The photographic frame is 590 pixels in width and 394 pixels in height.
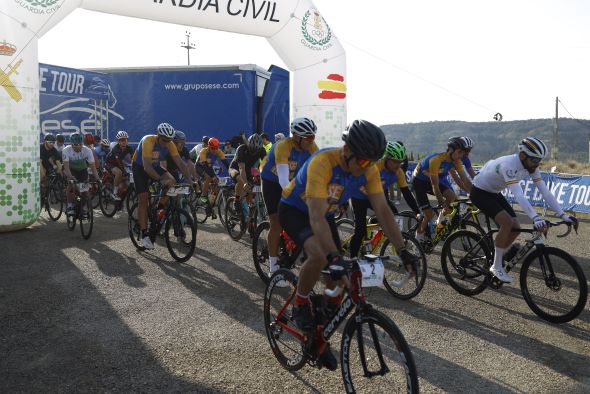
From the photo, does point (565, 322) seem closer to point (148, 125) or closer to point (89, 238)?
point (89, 238)

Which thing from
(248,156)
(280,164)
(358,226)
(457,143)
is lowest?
(358,226)

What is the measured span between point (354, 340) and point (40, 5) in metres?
9.44

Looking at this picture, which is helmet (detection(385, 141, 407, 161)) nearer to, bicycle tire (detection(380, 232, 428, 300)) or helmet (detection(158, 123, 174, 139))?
bicycle tire (detection(380, 232, 428, 300))

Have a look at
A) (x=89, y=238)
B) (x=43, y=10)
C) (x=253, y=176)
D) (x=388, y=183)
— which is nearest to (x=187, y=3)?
(x=43, y=10)

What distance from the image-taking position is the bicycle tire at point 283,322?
390cm

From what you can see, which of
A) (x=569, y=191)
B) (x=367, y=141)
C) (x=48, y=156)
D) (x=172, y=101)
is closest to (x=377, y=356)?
(x=367, y=141)

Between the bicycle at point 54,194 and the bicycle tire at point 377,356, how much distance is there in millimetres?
10114

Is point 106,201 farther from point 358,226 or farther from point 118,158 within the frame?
point 358,226

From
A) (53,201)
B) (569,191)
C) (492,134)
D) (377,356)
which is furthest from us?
(492,134)

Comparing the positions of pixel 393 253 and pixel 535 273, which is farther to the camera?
pixel 393 253

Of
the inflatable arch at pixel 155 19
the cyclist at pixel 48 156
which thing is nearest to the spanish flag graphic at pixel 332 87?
the inflatable arch at pixel 155 19

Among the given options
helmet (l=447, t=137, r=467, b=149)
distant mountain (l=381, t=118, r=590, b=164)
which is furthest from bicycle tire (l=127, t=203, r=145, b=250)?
distant mountain (l=381, t=118, r=590, b=164)

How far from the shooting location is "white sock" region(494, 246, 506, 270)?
226 inches

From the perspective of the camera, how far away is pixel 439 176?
27.0 feet
